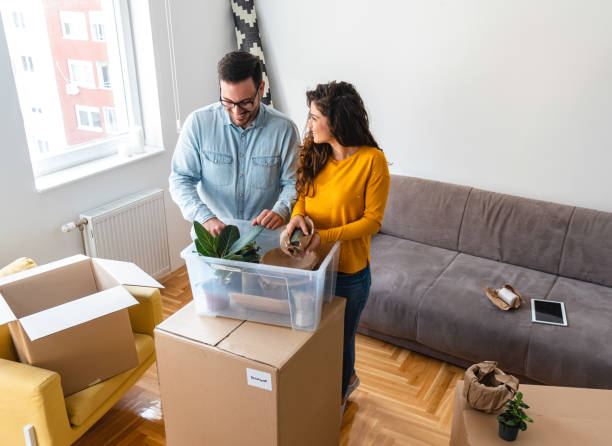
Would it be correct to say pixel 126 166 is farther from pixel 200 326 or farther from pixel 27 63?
pixel 200 326

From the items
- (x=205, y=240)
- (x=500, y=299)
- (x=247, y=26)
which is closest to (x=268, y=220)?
(x=205, y=240)

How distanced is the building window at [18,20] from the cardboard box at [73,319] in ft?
4.20

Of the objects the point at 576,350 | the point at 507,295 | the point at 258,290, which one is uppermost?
the point at 258,290

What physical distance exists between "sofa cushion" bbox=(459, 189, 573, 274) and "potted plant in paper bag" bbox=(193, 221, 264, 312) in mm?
1818

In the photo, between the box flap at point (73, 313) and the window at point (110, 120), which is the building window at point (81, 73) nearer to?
the window at point (110, 120)

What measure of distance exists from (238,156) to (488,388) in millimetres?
1188

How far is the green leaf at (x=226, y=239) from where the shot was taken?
152 centimetres

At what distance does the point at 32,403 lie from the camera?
5.61ft

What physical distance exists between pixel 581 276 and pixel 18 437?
105 inches

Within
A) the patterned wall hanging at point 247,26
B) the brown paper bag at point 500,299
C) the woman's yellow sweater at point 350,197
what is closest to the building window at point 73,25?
the patterned wall hanging at point 247,26

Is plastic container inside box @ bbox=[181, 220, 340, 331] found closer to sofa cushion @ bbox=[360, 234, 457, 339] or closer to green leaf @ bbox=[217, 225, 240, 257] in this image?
green leaf @ bbox=[217, 225, 240, 257]

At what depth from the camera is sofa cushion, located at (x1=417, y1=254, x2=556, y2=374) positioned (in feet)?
7.78

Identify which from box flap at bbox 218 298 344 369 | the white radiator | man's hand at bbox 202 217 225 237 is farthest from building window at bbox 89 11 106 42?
box flap at bbox 218 298 344 369

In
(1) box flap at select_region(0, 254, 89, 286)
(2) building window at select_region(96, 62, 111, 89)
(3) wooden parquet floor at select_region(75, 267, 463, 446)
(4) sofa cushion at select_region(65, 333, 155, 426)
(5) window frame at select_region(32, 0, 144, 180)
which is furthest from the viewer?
(2) building window at select_region(96, 62, 111, 89)
